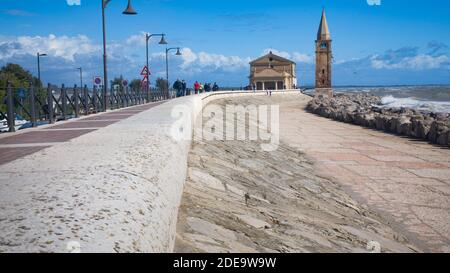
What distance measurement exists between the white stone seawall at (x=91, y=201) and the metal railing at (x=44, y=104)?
7.14m

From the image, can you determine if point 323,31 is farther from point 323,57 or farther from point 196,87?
point 196,87

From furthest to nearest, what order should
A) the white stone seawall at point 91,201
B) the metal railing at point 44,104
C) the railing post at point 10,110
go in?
the metal railing at point 44,104, the railing post at point 10,110, the white stone seawall at point 91,201

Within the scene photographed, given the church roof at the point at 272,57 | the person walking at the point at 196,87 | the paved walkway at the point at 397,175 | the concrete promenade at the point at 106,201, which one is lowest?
the paved walkway at the point at 397,175

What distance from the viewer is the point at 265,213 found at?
5516mm

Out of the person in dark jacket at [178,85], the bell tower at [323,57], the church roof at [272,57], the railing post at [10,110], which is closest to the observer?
the railing post at [10,110]

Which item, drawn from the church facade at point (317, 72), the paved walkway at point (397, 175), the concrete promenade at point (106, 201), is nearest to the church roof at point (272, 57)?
the church facade at point (317, 72)

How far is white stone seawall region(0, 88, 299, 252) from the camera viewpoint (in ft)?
6.79

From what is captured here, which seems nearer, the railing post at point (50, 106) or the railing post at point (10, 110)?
the railing post at point (10, 110)

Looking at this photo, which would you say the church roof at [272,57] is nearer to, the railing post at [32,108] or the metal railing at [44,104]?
the metal railing at [44,104]

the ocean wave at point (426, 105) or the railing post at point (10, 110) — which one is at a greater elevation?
the railing post at point (10, 110)

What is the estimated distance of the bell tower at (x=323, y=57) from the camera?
9919cm
